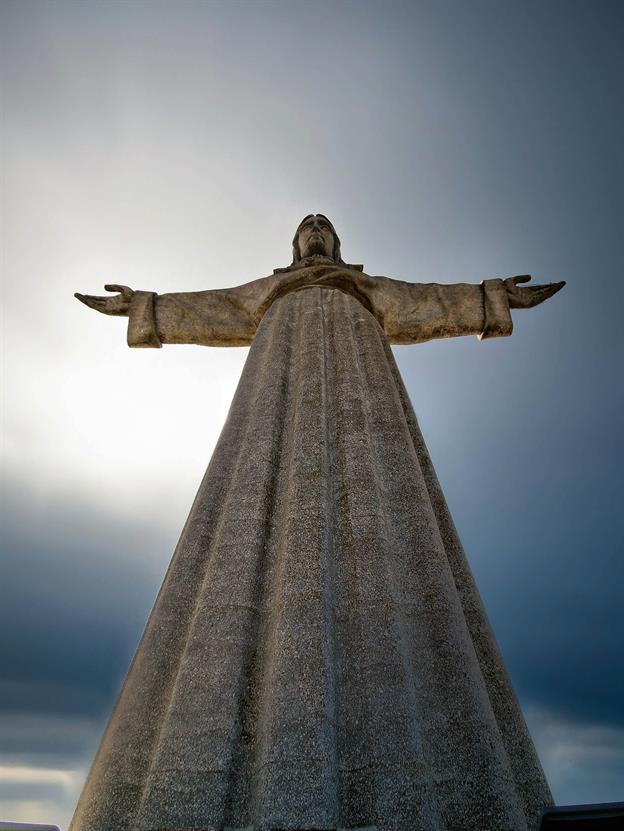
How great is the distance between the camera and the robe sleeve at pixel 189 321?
525 centimetres

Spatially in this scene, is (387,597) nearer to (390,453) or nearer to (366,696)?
(366,696)

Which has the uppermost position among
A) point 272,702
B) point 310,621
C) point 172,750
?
point 310,621

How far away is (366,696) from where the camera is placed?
1.71m

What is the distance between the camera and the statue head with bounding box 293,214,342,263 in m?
5.64

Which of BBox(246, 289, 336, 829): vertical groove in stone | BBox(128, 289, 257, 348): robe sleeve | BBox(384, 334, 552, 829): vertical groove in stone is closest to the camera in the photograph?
BBox(246, 289, 336, 829): vertical groove in stone

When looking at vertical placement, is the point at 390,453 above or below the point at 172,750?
above

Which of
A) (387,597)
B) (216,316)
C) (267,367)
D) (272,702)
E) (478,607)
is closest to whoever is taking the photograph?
(272,702)

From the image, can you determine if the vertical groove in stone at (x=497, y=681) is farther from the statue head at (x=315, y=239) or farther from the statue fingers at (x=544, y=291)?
the statue head at (x=315, y=239)

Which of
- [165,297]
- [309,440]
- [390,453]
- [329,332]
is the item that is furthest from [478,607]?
[165,297]

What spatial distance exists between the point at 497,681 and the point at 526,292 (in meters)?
4.00

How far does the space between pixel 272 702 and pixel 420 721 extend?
52 centimetres

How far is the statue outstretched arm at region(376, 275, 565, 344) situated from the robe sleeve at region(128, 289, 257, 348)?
4.84 feet

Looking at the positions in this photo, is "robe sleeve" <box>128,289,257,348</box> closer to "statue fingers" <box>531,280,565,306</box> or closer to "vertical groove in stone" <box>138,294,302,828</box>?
"vertical groove in stone" <box>138,294,302,828</box>

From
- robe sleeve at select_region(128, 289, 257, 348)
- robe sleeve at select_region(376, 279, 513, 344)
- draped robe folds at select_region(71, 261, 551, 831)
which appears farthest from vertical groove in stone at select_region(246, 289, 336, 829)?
robe sleeve at select_region(128, 289, 257, 348)
